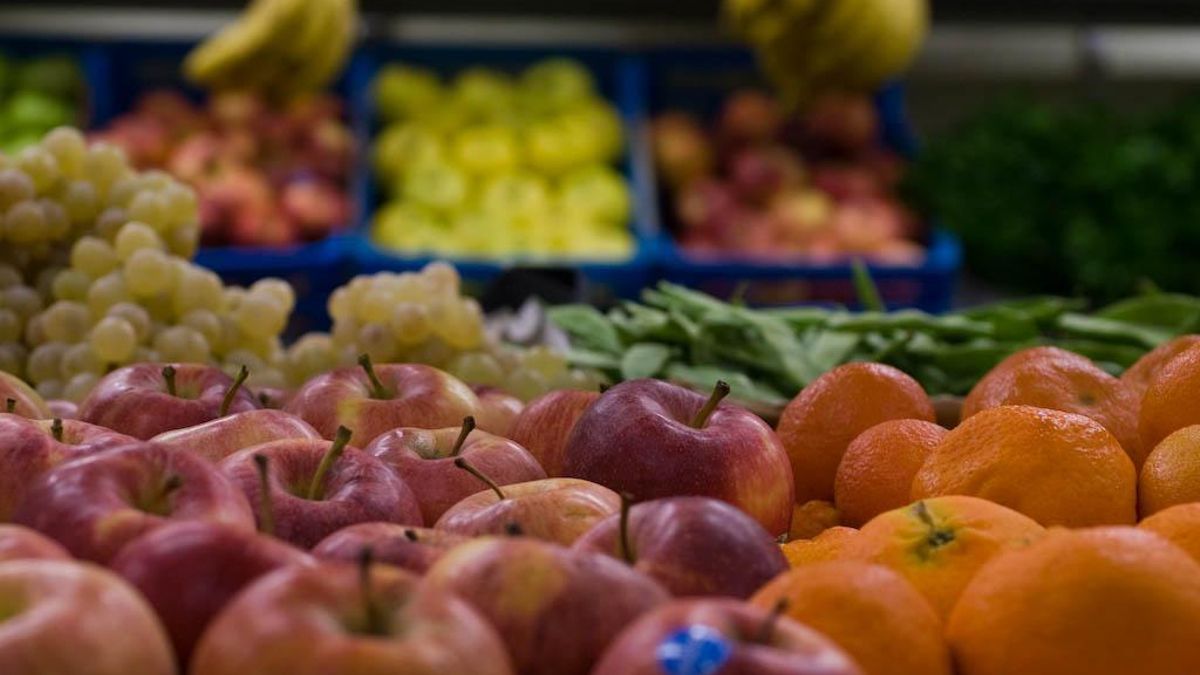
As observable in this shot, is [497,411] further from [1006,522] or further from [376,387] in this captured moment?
[1006,522]

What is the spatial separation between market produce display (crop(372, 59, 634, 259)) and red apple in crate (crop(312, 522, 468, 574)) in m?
2.92

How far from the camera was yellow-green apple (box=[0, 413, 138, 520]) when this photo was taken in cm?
114

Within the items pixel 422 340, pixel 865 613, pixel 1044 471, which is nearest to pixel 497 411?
pixel 422 340

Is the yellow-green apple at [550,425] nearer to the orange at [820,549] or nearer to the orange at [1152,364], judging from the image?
the orange at [820,549]

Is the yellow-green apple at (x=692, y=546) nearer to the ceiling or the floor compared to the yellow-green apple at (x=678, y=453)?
nearer to the ceiling

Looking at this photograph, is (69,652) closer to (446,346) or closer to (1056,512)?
(1056,512)

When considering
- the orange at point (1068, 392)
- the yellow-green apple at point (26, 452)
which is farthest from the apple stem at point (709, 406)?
the yellow-green apple at point (26, 452)

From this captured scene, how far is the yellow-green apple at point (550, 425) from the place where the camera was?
154 centimetres

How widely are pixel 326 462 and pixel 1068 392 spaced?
3.04ft

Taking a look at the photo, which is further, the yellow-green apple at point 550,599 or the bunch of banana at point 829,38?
the bunch of banana at point 829,38

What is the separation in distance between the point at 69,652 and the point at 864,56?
3.76 metres

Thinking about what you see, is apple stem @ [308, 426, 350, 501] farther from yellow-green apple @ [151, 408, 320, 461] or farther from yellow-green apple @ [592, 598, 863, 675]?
yellow-green apple @ [592, 598, 863, 675]

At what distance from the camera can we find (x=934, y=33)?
497cm

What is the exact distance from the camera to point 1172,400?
152 cm
